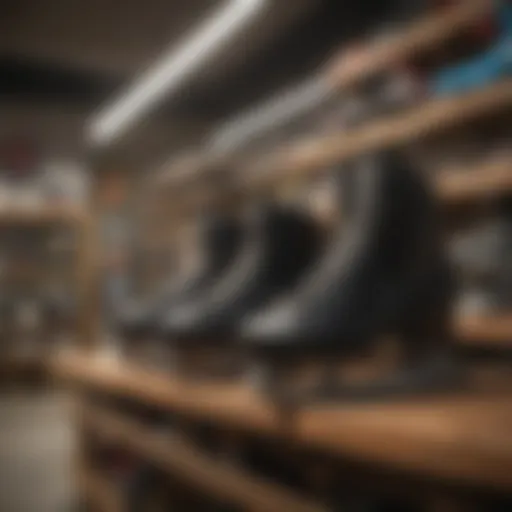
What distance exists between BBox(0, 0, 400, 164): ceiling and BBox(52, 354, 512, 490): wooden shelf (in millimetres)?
2457

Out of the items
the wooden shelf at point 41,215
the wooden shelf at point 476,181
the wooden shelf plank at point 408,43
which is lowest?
the wooden shelf at point 476,181

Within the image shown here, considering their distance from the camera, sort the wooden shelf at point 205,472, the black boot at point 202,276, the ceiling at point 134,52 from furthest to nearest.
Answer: the ceiling at point 134,52
the black boot at point 202,276
the wooden shelf at point 205,472

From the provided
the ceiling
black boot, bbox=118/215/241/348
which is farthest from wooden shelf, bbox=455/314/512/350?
the ceiling

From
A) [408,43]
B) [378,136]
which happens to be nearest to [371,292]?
[378,136]

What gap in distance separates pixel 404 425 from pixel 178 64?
2224mm

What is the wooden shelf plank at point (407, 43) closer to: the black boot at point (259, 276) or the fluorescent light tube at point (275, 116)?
the fluorescent light tube at point (275, 116)

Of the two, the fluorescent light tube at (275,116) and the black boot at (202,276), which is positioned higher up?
the fluorescent light tube at (275,116)

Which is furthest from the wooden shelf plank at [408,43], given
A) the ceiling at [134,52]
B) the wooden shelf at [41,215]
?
the wooden shelf at [41,215]

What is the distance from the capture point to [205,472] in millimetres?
1084

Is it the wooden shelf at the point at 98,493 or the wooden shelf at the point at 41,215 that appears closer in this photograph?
the wooden shelf at the point at 98,493

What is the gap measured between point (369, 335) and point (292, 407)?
161mm

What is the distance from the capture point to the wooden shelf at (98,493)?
1.57 metres

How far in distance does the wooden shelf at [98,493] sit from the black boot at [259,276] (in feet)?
1.38

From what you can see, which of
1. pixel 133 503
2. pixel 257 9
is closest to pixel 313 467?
pixel 133 503
